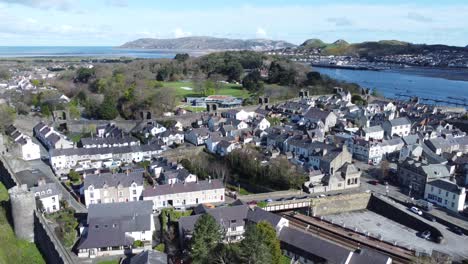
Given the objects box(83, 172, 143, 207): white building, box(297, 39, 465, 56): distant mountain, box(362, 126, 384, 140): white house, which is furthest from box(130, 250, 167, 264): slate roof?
box(297, 39, 465, 56): distant mountain

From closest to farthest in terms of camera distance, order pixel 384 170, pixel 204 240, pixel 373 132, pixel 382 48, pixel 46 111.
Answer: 1. pixel 204 240
2. pixel 384 170
3. pixel 373 132
4. pixel 46 111
5. pixel 382 48

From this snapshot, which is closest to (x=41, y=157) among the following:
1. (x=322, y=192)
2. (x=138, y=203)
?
(x=138, y=203)

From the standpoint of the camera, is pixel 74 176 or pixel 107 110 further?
pixel 107 110

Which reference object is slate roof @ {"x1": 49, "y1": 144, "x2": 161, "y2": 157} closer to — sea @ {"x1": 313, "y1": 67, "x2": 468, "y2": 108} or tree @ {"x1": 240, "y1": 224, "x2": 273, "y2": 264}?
tree @ {"x1": 240, "y1": 224, "x2": 273, "y2": 264}

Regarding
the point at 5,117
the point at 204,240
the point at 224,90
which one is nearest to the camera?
the point at 204,240

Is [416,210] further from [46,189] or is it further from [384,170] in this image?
[46,189]

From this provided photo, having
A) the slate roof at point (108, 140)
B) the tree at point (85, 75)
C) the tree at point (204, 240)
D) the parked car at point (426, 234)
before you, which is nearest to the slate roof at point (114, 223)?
the tree at point (204, 240)

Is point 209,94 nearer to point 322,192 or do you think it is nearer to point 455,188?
point 322,192

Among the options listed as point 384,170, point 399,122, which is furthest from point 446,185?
point 399,122
